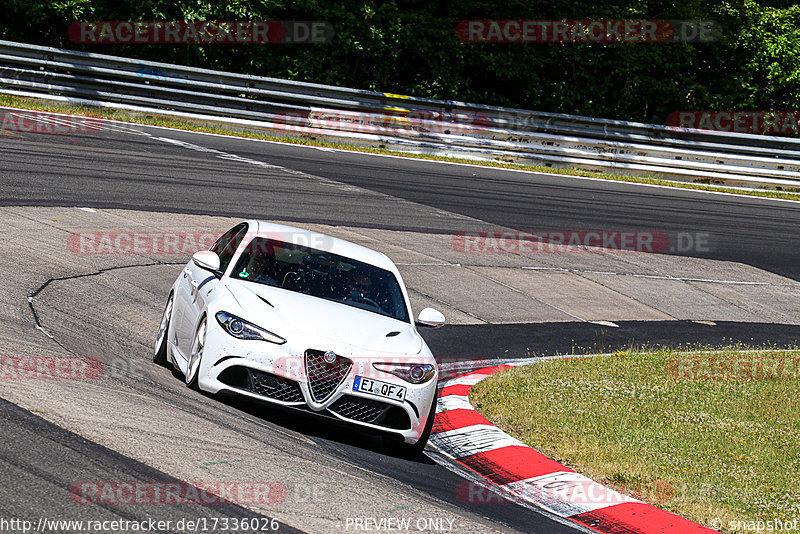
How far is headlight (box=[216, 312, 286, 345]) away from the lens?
686 cm

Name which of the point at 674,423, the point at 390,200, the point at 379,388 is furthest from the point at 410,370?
the point at 390,200

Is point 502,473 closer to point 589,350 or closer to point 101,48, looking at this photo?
point 589,350

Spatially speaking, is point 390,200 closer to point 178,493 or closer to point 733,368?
point 733,368

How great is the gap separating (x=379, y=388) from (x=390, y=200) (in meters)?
11.5

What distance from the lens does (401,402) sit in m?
7.07

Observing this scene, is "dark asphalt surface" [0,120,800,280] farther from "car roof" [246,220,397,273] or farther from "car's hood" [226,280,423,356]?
"car's hood" [226,280,423,356]

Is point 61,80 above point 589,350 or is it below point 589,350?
above

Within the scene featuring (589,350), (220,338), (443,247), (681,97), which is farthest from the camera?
(681,97)

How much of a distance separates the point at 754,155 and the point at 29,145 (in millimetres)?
18393

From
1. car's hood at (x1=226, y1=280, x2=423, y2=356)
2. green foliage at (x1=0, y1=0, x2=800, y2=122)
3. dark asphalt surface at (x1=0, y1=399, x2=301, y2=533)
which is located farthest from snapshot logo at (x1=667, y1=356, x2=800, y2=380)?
green foliage at (x1=0, y1=0, x2=800, y2=122)

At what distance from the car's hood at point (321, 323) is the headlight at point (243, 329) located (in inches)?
1.5

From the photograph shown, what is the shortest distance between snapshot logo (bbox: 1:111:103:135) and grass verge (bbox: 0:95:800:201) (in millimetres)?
874

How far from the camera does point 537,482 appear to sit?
702 centimetres

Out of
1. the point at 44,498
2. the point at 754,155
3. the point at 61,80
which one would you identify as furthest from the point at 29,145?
the point at 754,155
